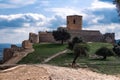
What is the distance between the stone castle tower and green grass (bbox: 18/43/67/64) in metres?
13.9

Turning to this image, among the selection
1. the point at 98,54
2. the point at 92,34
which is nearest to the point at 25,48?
the point at 98,54

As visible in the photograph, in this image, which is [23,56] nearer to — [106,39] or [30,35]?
[30,35]

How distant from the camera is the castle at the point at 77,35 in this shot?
270 ft

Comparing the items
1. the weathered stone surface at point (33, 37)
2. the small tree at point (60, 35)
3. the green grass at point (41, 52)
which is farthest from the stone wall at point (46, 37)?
the green grass at point (41, 52)

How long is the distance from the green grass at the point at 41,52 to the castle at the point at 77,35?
664cm

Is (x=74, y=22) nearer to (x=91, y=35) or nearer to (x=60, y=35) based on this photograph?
(x=91, y=35)

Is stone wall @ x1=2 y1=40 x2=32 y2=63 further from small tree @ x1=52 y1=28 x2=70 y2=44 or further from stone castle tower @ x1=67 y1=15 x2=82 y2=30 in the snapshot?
stone castle tower @ x1=67 y1=15 x2=82 y2=30

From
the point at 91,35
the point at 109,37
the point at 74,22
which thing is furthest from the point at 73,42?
the point at 74,22

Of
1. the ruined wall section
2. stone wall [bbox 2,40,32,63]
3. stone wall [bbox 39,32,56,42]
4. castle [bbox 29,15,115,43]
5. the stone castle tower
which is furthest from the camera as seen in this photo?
the stone castle tower

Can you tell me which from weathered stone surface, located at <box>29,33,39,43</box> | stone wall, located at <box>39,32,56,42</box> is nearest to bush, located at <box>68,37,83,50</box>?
weathered stone surface, located at <box>29,33,39,43</box>

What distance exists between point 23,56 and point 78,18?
26.8 meters

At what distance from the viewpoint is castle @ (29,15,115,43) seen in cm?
8225

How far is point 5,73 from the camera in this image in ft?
77.2

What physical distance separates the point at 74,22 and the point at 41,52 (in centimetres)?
2335
